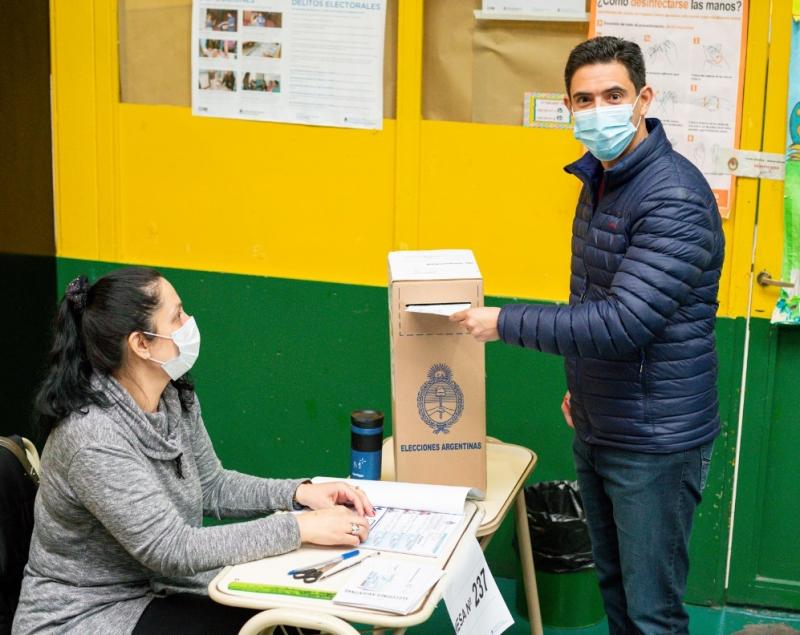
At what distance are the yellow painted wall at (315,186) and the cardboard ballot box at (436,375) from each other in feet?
3.31

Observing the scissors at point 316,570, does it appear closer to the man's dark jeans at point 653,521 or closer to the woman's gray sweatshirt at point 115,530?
the woman's gray sweatshirt at point 115,530

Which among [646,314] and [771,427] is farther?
[771,427]

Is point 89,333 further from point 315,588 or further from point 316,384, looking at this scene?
point 316,384

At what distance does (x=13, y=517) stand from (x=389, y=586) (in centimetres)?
91

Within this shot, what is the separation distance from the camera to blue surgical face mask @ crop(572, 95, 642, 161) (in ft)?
8.55

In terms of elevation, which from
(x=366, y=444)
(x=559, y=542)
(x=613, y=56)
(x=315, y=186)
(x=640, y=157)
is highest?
(x=613, y=56)

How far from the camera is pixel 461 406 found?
2.69m

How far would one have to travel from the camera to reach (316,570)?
227cm

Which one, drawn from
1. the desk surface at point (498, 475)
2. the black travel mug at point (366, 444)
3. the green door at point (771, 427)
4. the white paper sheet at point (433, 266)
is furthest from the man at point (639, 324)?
the green door at point (771, 427)

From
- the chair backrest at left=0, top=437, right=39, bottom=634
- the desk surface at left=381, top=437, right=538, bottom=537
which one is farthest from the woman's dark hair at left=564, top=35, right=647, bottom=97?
the chair backrest at left=0, top=437, right=39, bottom=634

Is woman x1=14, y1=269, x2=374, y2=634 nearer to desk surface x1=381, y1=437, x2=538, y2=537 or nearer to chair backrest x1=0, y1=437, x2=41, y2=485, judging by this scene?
chair backrest x1=0, y1=437, x2=41, y2=485

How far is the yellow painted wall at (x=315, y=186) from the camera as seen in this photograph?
365cm

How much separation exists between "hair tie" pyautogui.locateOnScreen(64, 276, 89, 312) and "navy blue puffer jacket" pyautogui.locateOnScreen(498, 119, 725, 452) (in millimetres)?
934

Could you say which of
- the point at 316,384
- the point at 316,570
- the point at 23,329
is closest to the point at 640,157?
the point at 316,570
